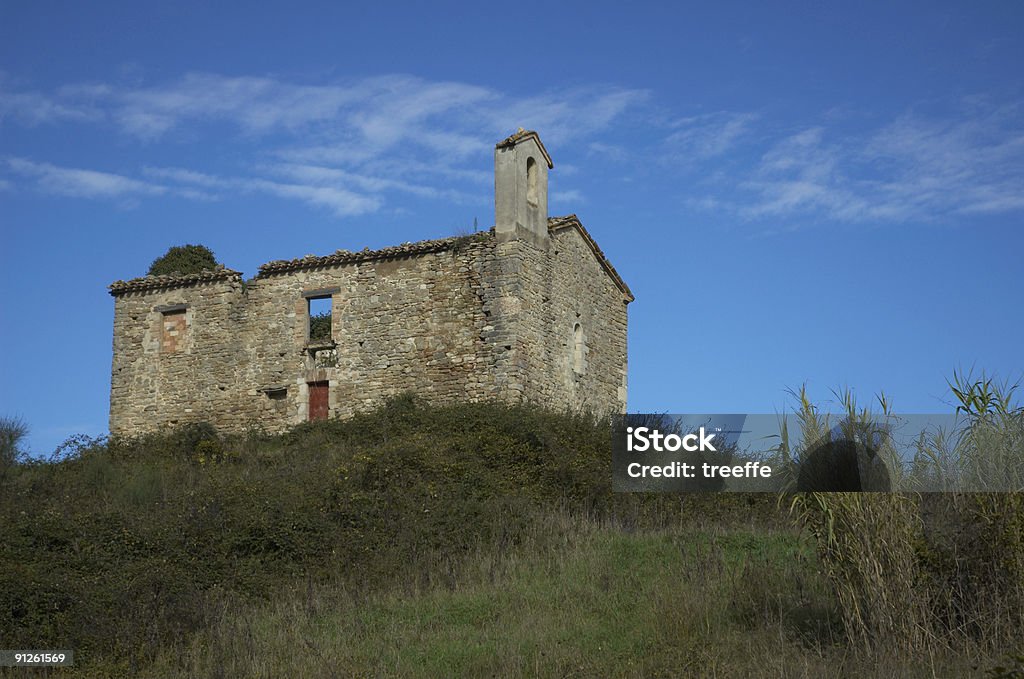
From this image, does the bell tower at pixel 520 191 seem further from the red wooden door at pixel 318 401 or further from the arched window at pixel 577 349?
the red wooden door at pixel 318 401

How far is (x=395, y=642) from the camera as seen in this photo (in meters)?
10.6

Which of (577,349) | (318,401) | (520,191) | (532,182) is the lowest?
(318,401)

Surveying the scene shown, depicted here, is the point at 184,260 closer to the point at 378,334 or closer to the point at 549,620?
the point at 378,334

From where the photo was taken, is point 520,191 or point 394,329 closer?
point 520,191

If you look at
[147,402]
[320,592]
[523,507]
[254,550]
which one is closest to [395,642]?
[320,592]

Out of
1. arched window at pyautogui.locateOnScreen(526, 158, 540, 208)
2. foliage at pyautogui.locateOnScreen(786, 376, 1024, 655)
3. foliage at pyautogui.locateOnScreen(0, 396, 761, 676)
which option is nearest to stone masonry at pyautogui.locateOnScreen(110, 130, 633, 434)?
arched window at pyautogui.locateOnScreen(526, 158, 540, 208)

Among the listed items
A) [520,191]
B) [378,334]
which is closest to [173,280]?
[378,334]

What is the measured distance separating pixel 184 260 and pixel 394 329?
11204 millimetres

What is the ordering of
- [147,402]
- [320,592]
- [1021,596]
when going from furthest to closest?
1. [147,402]
2. [320,592]
3. [1021,596]

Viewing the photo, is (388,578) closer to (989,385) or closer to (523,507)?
(523,507)

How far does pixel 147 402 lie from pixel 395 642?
18.4 m

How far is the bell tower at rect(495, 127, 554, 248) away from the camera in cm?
2406

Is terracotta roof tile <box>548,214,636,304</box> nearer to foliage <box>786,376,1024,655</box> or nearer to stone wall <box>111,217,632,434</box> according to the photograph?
stone wall <box>111,217,632,434</box>

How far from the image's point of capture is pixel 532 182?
25.1 meters
